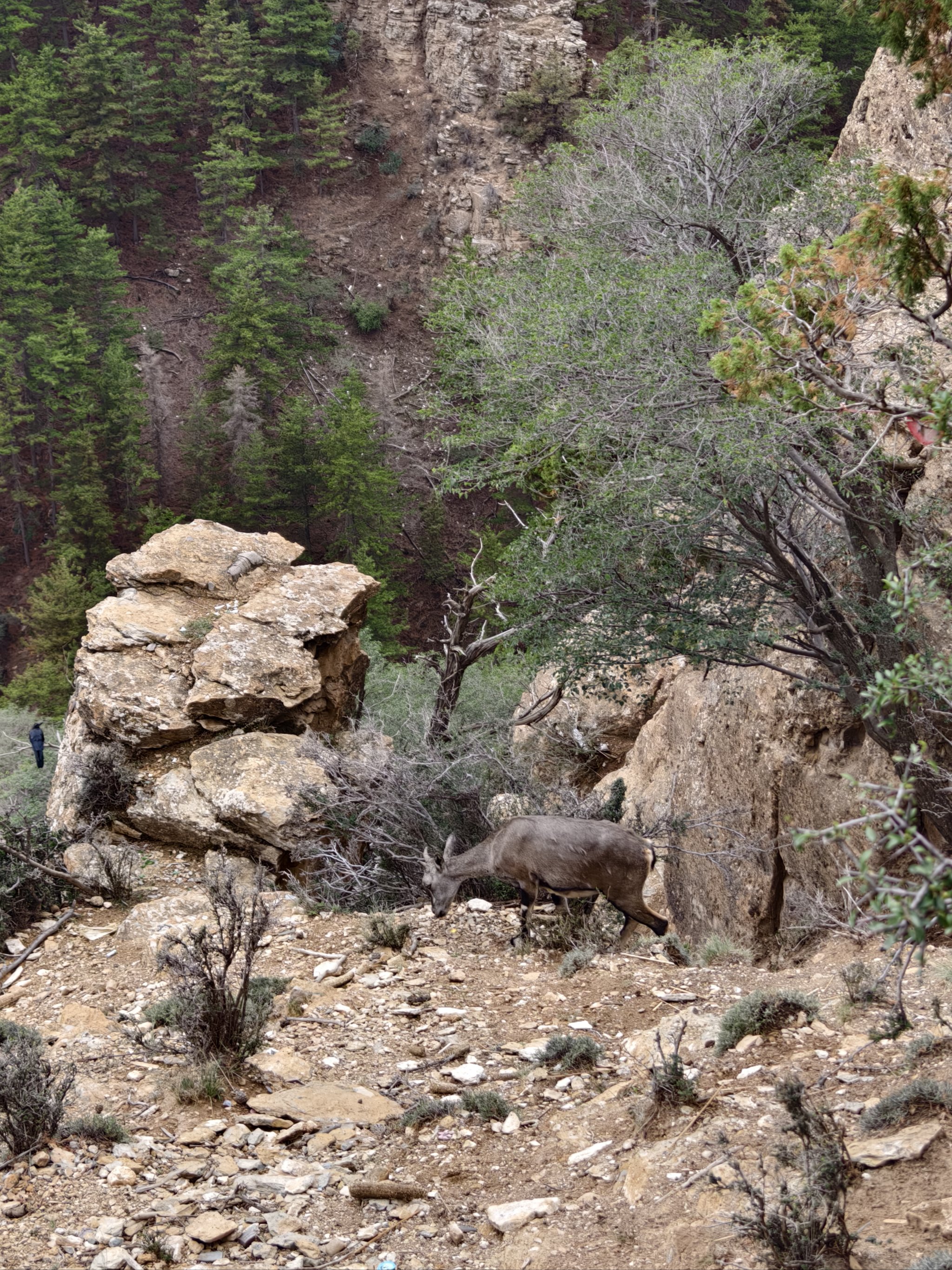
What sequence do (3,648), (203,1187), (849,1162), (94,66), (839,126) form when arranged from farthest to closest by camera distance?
(94,66)
(839,126)
(3,648)
(203,1187)
(849,1162)

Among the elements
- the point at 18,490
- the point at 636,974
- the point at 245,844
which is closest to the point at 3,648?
the point at 18,490

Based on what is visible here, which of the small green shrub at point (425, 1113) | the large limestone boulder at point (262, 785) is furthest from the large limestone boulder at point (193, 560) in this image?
the small green shrub at point (425, 1113)

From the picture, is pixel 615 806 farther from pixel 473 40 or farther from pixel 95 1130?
pixel 473 40

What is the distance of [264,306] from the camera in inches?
1379

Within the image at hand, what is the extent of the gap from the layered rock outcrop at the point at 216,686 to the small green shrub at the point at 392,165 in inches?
1347

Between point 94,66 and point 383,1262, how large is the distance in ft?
146

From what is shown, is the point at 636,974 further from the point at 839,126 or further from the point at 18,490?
the point at 839,126

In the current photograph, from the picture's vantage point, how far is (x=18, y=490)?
1374 inches

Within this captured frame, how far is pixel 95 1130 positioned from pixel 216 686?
6.90 m

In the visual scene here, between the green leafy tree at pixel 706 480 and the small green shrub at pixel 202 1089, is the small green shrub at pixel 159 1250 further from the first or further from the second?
the green leafy tree at pixel 706 480

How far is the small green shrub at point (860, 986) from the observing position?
5.82 meters

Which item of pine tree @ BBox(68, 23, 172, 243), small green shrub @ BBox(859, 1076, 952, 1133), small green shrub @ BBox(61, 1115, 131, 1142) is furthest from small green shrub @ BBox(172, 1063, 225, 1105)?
pine tree @ BBox(68, 23, 172, 243)

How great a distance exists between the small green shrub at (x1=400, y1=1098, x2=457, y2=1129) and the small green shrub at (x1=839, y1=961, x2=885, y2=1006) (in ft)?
7.27

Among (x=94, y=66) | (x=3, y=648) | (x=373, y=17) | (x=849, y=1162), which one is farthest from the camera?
(x=373, y=17)
